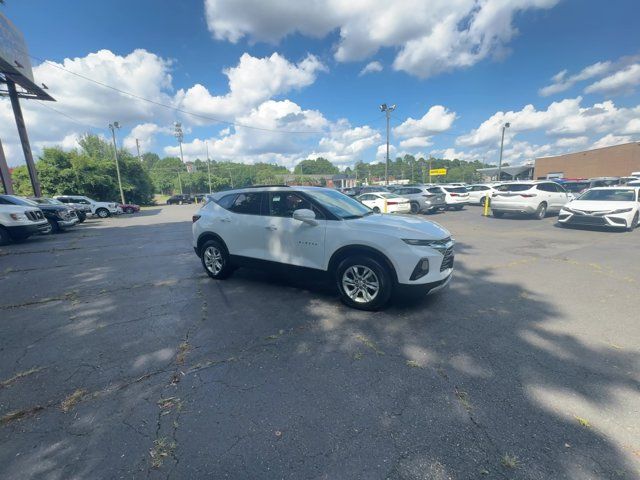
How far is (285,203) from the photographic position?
187 inches

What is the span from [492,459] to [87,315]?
509cm

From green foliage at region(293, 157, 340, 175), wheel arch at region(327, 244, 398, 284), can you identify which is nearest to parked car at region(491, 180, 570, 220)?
wheel arch at region(327, 244, 398, 284)

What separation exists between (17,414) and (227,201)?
3.84 m

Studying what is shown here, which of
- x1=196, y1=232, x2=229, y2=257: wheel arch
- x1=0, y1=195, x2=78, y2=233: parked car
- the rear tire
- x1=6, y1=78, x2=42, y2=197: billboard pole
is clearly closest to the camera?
x1=196, y1=232, x2=229, y2=257: wheel arch

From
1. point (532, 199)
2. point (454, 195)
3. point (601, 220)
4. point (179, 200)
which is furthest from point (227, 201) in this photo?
point (179, 200)

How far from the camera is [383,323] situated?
3715mm

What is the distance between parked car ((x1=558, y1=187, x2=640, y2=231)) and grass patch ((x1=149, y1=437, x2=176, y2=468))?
516 inches

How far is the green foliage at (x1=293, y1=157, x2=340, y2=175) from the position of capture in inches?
5530

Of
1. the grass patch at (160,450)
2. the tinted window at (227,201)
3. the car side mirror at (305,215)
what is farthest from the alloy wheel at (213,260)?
the grass patch at (160,450)

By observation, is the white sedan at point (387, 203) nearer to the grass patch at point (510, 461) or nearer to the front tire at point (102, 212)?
the grass patch at point (510, 461)

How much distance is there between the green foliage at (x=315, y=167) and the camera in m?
140

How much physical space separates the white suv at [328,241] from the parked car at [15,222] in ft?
28.8

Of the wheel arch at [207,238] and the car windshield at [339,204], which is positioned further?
the wheel arch at [207,238]

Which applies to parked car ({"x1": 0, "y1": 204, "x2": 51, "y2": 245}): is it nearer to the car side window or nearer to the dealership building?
the car side window
